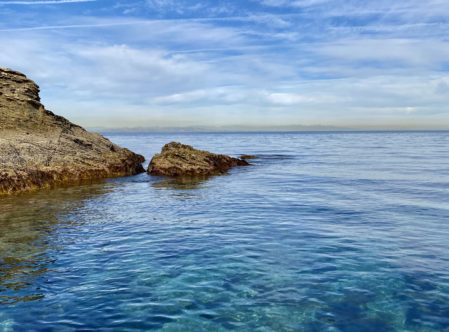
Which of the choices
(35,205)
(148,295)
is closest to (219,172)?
(35,205)

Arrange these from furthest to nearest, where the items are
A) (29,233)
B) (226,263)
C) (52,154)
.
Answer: (52,154), (29,233), (226,263)

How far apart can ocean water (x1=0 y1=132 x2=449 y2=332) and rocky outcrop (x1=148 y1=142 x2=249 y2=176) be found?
11.4m

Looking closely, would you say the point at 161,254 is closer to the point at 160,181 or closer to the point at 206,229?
the point at 206,229

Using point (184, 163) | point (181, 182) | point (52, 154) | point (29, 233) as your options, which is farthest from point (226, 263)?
point (184, 163)

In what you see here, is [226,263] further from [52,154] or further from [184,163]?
[184,163]

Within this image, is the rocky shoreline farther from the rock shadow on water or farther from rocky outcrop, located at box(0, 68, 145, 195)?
the rock shadow on water

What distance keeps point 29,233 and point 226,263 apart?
7.98 meters

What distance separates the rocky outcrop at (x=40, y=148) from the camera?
26641 mm

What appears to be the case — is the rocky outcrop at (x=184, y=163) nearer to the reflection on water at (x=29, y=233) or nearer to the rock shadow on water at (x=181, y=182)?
the rock shadow on water at (x=181, y=182)

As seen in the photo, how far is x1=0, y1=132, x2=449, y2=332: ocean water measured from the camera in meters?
8.64

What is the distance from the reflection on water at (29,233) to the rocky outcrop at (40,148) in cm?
227

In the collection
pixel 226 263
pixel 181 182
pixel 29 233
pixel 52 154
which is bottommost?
pixel 226 263

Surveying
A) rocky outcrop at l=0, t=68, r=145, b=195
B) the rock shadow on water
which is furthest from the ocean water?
the rock shadow on water

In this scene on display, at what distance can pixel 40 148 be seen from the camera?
95.7ft
